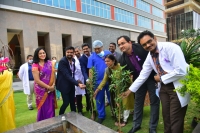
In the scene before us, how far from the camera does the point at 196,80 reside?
4.94 ft

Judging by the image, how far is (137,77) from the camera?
115 inches

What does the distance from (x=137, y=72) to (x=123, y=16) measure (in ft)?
71.1

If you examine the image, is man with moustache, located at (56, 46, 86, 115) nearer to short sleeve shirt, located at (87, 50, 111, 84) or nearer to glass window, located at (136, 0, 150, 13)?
short sleeve shirt, located at (87, 50, 111, 84)

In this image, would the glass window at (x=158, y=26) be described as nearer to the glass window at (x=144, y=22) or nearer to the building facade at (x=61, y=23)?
the glass window at (x=144, y=22)

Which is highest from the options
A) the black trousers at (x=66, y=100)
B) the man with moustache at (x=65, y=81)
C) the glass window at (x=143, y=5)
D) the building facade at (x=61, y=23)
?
the glass window at (x=143, y=5)

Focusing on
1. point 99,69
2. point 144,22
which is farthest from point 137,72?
point 144,22

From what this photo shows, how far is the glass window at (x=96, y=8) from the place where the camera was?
18203mm

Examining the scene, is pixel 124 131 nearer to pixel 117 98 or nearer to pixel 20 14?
pixel 117 98

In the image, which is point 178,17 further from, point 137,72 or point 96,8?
point 137,72

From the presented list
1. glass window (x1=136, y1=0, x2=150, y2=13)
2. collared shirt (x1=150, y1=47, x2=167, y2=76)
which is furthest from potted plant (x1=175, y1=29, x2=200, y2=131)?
glass window (x1=136, y1=0, x2=150, y2=13)

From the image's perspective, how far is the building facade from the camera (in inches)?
524

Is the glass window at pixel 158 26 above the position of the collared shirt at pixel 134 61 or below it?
above

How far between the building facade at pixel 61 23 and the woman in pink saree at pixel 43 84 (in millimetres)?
10683

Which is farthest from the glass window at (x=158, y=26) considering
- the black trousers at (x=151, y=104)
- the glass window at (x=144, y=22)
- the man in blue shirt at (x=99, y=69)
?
the black trousers at (x=151, y=104)
